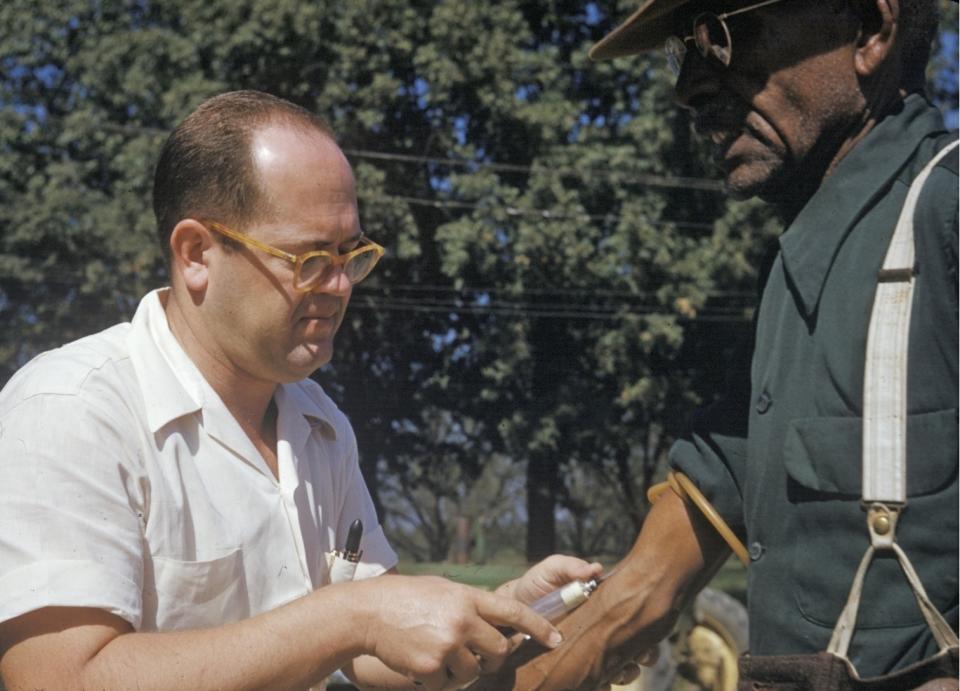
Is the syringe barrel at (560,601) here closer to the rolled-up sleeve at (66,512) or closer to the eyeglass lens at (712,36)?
the rolled-up sleeve at (66,512)

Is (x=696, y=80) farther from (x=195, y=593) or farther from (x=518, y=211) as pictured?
(x=518, y=211)

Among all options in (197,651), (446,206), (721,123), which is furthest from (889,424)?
(446,206)

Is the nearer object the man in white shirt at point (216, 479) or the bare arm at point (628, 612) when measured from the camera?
the man in white shirt at point (216, 479)

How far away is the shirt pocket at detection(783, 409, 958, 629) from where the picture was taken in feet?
6.80

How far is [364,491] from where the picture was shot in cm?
318

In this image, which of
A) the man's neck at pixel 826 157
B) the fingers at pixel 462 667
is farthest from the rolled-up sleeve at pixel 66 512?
the man's neck at pixel 826 157

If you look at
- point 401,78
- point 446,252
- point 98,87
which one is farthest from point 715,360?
point 98,87

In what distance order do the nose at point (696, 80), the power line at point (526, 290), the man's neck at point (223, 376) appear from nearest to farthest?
the nose at point (696, 80) → the man's neck at point (223, 376) → the power line at point (526, 290)

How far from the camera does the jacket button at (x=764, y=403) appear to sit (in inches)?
95.3

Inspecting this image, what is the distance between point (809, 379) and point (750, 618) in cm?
49

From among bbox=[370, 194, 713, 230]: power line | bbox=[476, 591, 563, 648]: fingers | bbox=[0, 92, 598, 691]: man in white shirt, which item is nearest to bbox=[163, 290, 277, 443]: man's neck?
bbox=[0, 92, 598, 691]: man in white shirt

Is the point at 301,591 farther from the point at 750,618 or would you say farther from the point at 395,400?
the point at 395,400

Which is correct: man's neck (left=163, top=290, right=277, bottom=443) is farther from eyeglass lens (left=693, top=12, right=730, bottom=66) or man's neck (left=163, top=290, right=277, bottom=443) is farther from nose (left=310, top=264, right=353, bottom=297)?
eyeglass lens (left=693, top=12, right=730, bottom=66)

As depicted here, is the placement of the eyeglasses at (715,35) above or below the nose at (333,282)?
above
